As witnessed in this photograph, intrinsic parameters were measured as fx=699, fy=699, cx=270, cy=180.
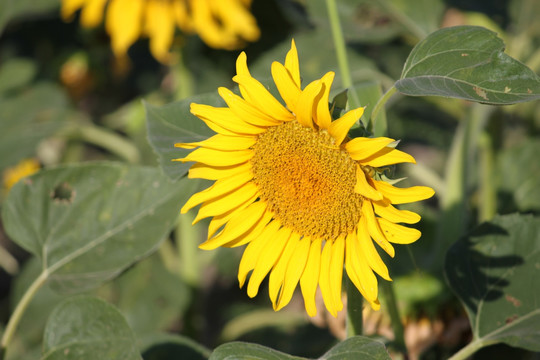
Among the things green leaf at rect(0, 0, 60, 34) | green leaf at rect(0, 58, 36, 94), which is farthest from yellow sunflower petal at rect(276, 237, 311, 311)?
green leaf at rect(0, 58, 36, 94)

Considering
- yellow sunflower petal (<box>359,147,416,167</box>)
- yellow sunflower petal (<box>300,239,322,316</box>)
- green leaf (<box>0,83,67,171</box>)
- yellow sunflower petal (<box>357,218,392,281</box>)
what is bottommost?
green leaf (<box>0,83,67,171</box>)

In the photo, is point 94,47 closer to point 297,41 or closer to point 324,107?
point 297,41

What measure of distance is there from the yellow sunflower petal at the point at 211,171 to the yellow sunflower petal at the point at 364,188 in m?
0.12

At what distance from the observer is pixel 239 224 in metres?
0.63

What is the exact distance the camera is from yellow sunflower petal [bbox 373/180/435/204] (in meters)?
0.54

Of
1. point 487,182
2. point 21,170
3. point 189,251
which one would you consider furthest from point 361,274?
point 21,170

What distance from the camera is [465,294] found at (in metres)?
0.71

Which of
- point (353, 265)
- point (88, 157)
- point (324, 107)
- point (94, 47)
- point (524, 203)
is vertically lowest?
point (88, 157)

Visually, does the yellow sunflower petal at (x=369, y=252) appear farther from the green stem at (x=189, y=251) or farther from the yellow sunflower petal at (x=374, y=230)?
the green stem at (x=189, y=251)

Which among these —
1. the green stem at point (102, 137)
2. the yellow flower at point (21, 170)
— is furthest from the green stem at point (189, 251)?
the yellow flower at point (21, 170)

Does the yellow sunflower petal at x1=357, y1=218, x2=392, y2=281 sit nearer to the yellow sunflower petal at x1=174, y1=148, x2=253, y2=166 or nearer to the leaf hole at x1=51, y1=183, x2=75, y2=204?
the yellow sunflower petal at x1=174, y1=148, x2=253, y2=166

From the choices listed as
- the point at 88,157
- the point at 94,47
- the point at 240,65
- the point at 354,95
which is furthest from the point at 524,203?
the point at 88,157

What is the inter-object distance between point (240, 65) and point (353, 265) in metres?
0.19

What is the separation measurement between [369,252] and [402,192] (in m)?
0.06
